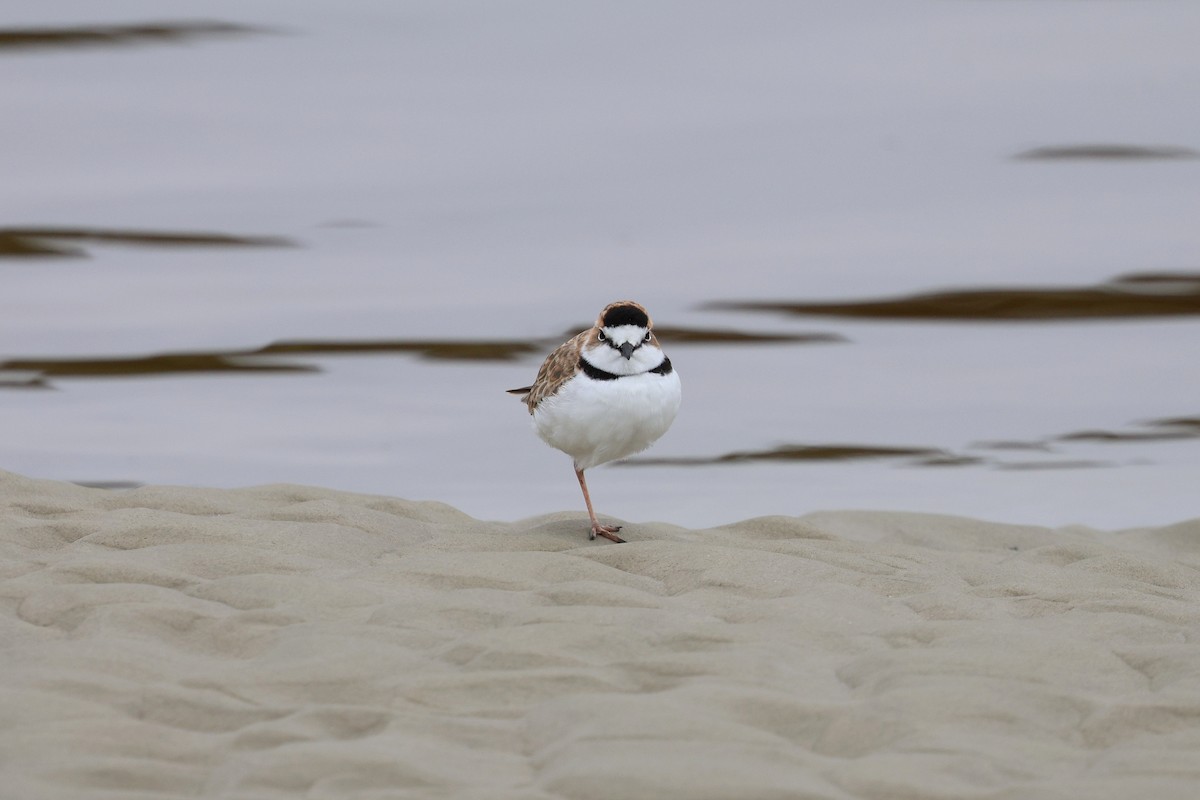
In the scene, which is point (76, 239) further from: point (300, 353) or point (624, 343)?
point (624, 343)

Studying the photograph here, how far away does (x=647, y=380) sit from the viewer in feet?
16.6

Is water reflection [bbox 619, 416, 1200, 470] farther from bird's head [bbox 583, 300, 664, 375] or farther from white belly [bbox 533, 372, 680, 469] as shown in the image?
bird's head [bbox 583, 300, 664, 375]

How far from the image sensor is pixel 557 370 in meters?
5.31

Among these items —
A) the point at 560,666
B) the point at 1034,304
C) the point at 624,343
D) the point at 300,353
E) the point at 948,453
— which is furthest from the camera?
the point at 1034,304

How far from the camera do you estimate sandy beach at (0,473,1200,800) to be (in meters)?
2.91

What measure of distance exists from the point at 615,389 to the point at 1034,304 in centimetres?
568

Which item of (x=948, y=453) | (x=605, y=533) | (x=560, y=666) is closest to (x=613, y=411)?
(x=605, y=533)

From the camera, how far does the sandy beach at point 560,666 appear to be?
2.91 metres

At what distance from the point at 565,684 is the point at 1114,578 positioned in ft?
7.47

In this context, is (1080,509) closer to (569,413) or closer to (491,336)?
(569,413)

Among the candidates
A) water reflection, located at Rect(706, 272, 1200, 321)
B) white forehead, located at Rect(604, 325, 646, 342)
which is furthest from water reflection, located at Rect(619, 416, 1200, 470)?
white forehead, located at Rect(604, 325, 646, 342)

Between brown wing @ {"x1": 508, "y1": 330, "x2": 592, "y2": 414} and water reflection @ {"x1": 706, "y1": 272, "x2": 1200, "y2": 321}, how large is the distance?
4733 millimetres

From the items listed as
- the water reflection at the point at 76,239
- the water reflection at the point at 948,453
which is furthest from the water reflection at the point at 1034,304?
the water reflection at the point at 76,239

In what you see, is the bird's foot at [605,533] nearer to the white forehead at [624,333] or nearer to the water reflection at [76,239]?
the white forehead at [624,333]
